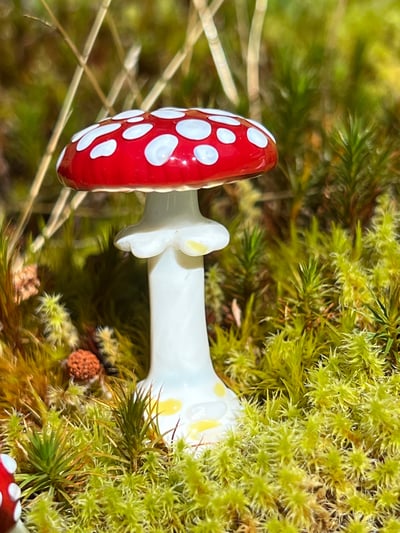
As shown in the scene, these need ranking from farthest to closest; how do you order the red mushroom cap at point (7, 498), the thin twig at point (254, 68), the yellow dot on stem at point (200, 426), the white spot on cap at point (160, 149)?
the thin twig at point (254, 68), the yellow dot on stem at point (200, 426), the white spot on cap at point (160, 149), the red mushroom cap at point (7, 498)

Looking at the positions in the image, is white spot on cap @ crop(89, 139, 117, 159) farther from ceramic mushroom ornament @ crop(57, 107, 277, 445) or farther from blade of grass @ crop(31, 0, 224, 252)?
blade of grass @ crop(31, 0, 224, 252)

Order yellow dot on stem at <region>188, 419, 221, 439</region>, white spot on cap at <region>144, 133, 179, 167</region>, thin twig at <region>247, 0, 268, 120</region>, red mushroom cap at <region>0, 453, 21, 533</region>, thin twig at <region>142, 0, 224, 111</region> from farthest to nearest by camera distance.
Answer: thin twig at <region>247, 0, 268, 120</region>
thin twig at <region>142, 0, 224, 111</region>
yellow dot on stem at <region>188, 419, 221, 439</region>
white spot on cap at <region>144, 133, 179, 167</region>
red mushroom cap at <region>0, 453, 21, 533</region>

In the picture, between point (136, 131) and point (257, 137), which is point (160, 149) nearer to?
point (136, 131)

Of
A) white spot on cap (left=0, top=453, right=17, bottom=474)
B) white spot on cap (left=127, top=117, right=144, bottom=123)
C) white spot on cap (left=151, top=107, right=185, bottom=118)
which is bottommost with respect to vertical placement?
white spot on cap (left=0, top=453, right=17, bottom=474)

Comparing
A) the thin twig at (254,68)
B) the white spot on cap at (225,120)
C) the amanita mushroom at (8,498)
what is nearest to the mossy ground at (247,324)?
the thin twig at (254,68)

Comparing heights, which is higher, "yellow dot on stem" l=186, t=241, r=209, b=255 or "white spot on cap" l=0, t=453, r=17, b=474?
"yellow dot on stem" l=186, t=241, r=209, b=255

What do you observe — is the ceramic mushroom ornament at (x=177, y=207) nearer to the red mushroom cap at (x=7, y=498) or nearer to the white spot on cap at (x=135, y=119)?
the white spot on cap at (x=135, y=119)

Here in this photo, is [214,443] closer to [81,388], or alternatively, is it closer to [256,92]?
[81,388]

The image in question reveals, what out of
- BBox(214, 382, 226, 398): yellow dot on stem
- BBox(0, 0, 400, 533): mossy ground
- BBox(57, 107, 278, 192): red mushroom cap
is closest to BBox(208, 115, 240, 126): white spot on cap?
BBox(57, 107, 278, 192): red mushroom cap
